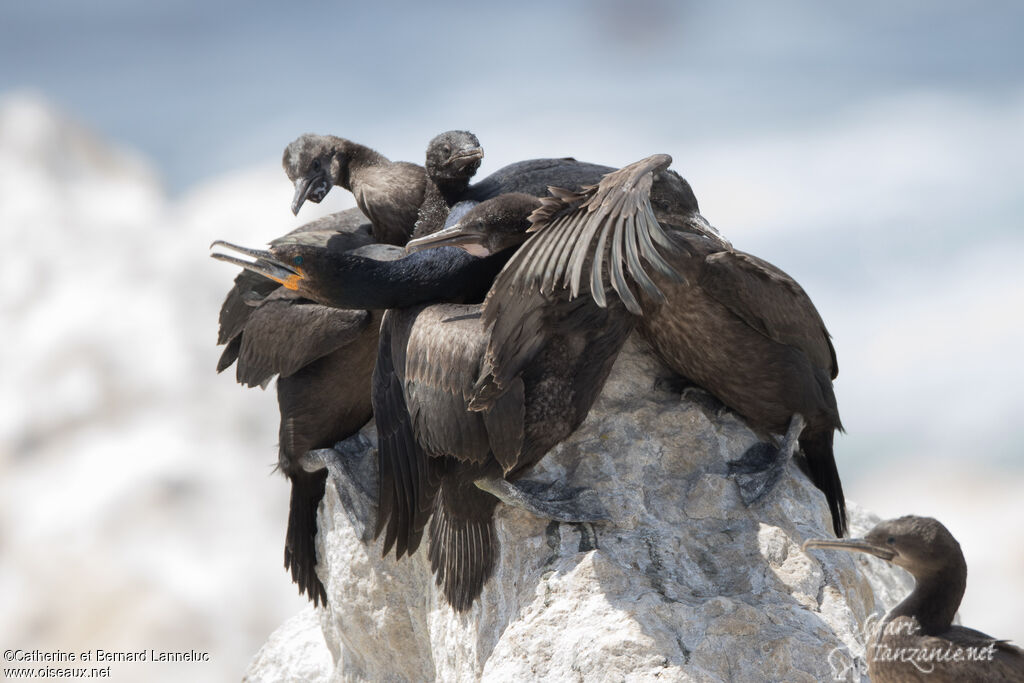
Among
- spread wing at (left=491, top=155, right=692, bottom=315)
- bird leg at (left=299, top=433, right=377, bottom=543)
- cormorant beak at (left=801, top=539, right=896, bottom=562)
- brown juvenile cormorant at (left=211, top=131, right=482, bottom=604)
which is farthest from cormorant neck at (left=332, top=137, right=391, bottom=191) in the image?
cormorant beak at (left=801, top=539, right=896, bottom=562)

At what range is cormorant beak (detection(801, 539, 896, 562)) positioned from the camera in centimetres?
402

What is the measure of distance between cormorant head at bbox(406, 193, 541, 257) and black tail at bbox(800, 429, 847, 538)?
61.6 inches

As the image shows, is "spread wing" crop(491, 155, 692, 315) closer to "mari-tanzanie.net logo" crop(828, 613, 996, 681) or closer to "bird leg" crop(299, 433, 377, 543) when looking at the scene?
"mari-tanzanie.net logo" crop(828, 613, 996, 681)

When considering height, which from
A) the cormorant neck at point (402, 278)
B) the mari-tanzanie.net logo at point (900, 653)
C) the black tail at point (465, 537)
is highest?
the cormorant neck at point (402, 278)

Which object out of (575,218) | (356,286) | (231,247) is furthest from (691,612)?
(231,247)

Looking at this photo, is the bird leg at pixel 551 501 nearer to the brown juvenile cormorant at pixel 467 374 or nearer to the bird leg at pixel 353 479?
the brown juvenile cormorant at pixel 467 374

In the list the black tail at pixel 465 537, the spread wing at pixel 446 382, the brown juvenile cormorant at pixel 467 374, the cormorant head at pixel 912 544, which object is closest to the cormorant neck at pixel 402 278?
the brown juvenile cormorant at pixel 467 374

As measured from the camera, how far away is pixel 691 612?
13.6 feet

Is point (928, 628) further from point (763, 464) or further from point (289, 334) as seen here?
point (289, 334)

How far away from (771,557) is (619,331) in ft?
3.32

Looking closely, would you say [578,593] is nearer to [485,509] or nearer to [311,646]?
[485,509]

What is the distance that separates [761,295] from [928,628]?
140cm

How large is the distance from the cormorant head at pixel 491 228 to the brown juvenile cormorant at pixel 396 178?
0.66 metres

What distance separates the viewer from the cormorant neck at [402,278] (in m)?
4.48
